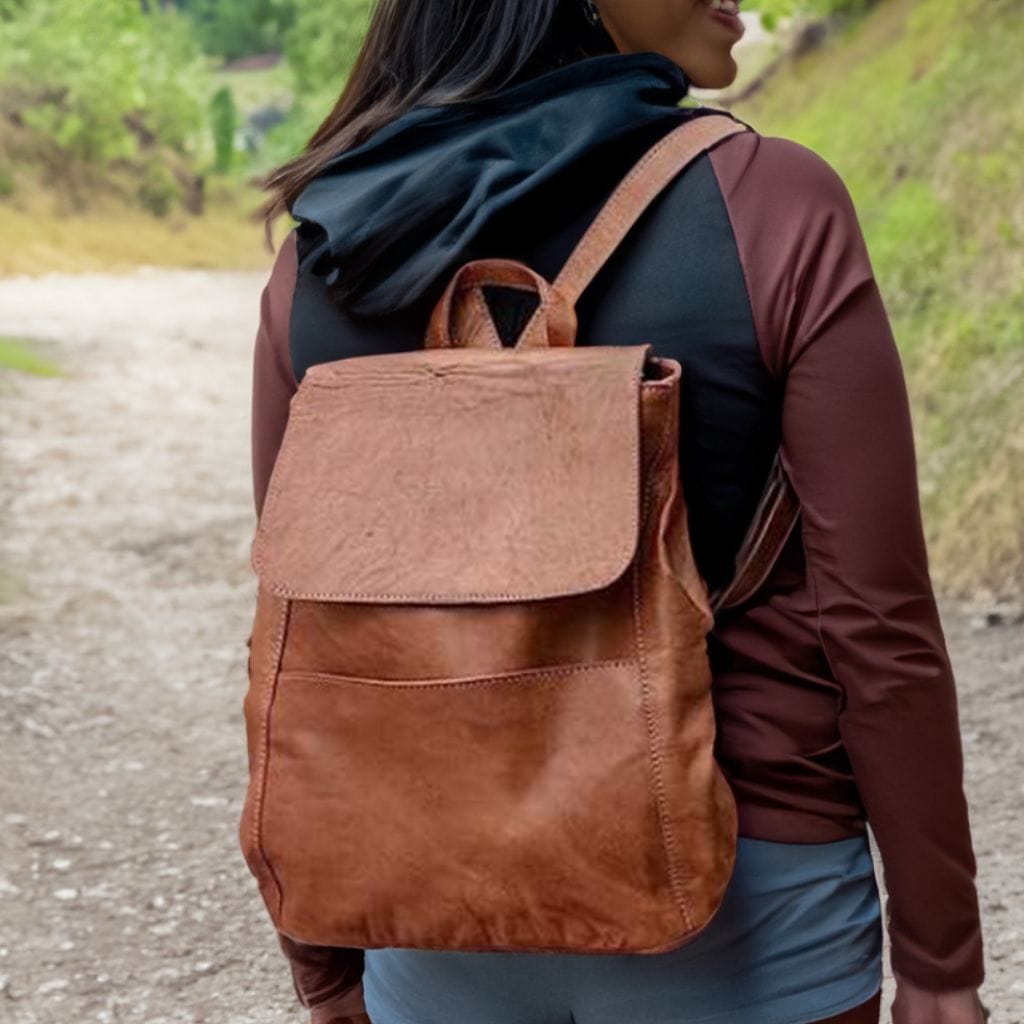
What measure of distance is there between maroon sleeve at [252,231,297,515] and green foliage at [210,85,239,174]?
37486 millimetres

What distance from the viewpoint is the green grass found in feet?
44.0

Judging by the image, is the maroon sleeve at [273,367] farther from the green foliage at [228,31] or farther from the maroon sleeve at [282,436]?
the green foliage at [228,31]

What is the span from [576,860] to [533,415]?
389mm

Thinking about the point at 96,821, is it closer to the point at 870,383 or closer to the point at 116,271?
the point at 870,383

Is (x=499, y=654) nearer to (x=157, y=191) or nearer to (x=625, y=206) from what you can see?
(x=625, y=206)

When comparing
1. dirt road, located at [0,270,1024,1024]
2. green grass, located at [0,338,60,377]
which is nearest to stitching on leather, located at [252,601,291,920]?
dirt road, located at [0,270,1024,1024]

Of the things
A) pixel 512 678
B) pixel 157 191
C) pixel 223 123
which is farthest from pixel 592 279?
pixel 223 123

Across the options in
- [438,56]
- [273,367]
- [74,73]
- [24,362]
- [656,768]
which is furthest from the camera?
[74,73]

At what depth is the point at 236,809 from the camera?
526 cm

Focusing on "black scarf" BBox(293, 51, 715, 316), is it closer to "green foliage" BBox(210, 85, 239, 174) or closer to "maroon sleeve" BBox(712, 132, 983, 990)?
"maroon sleeve" BBox(712, 132, 983, 990)

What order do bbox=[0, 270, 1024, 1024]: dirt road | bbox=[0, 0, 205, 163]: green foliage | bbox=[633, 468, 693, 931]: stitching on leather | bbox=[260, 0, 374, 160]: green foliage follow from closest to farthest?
bbox=[633, 468, 693, 931]: stitching on leather, bbox=[0, 270, 1024, 1024]: dirt road, bbox=[260, 0, 374, 160]: green foliage, bbox=[0, 0, 205, 163]: green foliage

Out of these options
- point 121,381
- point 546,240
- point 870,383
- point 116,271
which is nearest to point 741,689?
point 870,383

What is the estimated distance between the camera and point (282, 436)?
1825 millimetres

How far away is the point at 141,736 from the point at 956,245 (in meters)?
Answer: 4.79
